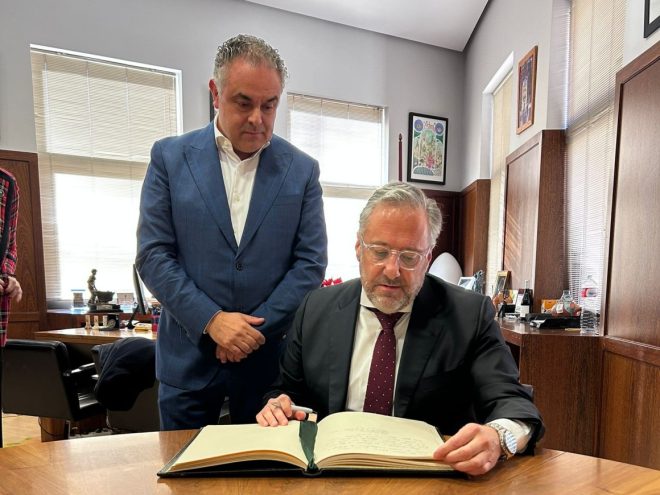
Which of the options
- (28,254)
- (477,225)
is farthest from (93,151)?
(477,225)

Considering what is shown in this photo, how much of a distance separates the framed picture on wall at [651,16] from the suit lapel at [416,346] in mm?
1807

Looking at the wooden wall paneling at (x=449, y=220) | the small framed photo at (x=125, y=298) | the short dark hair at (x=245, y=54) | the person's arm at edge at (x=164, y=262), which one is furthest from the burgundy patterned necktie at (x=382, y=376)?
the wooden wall paneling at (x=449, y=220)

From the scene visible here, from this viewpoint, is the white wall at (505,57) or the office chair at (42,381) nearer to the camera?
the office chair at (42,381)

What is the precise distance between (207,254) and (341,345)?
45cm

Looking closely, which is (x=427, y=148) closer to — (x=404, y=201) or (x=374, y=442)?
(x=404, y=201)

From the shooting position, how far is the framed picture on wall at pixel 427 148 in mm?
5191

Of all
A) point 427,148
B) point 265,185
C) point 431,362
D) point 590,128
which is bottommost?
point 431,362

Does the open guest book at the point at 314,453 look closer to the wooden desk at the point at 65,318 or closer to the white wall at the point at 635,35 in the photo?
the white wall at the point at 635,35

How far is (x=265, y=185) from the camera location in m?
1.25

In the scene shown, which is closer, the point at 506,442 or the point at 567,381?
the point at 506,442

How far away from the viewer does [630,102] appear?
6.82 feet

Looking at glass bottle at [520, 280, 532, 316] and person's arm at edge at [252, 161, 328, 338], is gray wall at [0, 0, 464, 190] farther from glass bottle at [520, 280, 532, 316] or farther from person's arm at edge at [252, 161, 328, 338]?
person's arm at edge at [252, 161, 328, 338]

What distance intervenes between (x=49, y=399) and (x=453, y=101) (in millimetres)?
5048

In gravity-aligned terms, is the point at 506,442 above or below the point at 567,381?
above
